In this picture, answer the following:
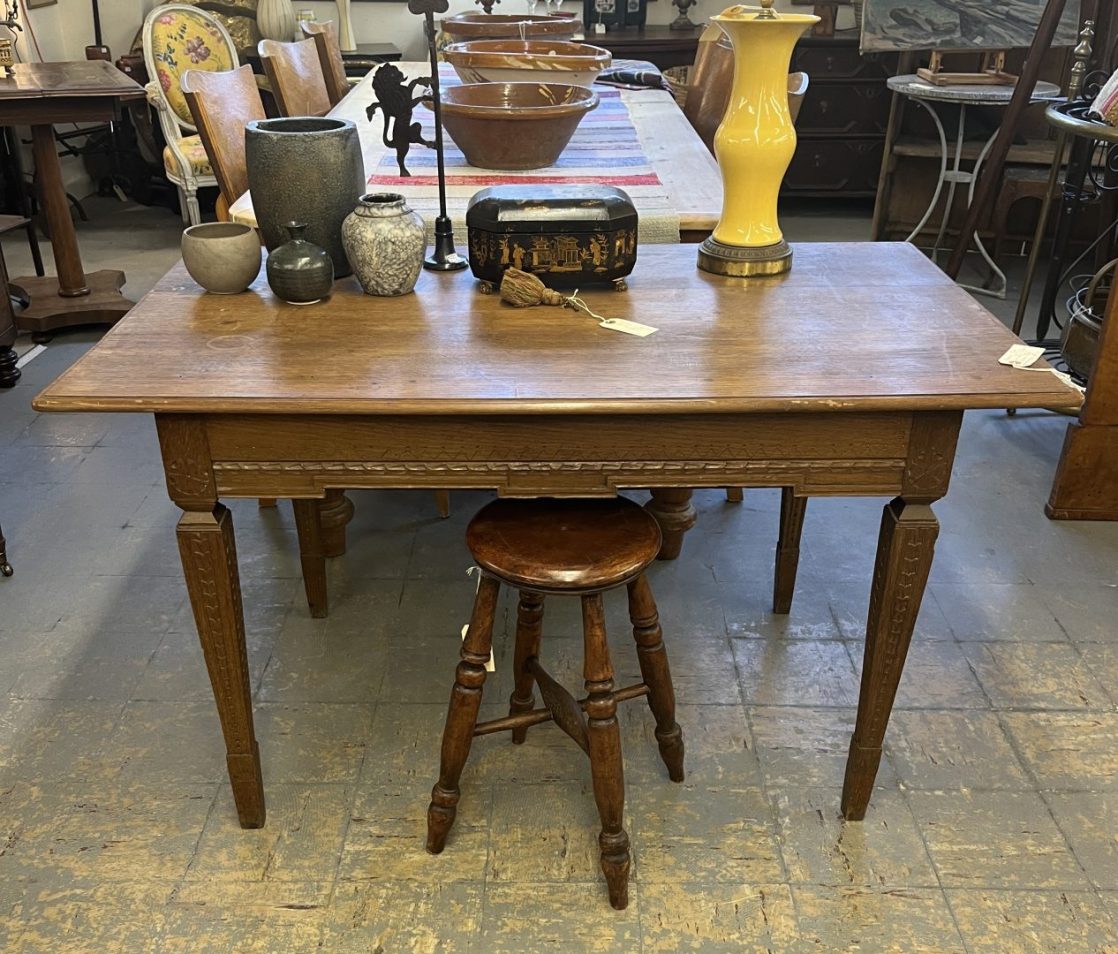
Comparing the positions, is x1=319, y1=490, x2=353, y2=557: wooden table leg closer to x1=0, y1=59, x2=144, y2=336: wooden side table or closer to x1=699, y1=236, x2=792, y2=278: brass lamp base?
x1=699, y1=236, x2=792, y2=278: brass lamp base

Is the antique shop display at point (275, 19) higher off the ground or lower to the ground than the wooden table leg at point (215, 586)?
higher

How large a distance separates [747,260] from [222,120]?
1304 millimetres

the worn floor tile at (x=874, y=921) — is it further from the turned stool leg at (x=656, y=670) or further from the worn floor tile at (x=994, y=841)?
the turned stool leg at (x=656, y=670)

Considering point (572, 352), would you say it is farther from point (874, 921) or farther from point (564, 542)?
point (874, 921)

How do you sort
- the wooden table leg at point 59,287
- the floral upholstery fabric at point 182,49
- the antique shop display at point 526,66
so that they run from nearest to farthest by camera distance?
the antique shop display at point 526,66, the wooden table leg at point 59,287, the floral upholstery fabric at point 182,49

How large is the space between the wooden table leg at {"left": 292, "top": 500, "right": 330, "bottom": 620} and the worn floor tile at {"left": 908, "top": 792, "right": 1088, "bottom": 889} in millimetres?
1209

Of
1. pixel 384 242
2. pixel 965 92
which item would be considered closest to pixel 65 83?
pixel 384 242

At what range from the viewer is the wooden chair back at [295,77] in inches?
113

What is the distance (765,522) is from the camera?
259 cm

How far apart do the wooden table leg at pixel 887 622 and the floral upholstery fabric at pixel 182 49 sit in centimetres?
404

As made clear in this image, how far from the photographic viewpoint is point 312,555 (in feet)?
6.94

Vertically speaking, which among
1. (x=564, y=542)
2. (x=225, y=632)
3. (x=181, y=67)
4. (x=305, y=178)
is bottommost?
(x=225, y=632)

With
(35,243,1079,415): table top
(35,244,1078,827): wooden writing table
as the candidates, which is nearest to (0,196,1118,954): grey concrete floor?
(35,244,1078,827): wooden writing table

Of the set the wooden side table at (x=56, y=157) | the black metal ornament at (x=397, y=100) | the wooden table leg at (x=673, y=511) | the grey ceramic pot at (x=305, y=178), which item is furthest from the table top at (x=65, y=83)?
the wooden table leg at (x=673, y=511)
